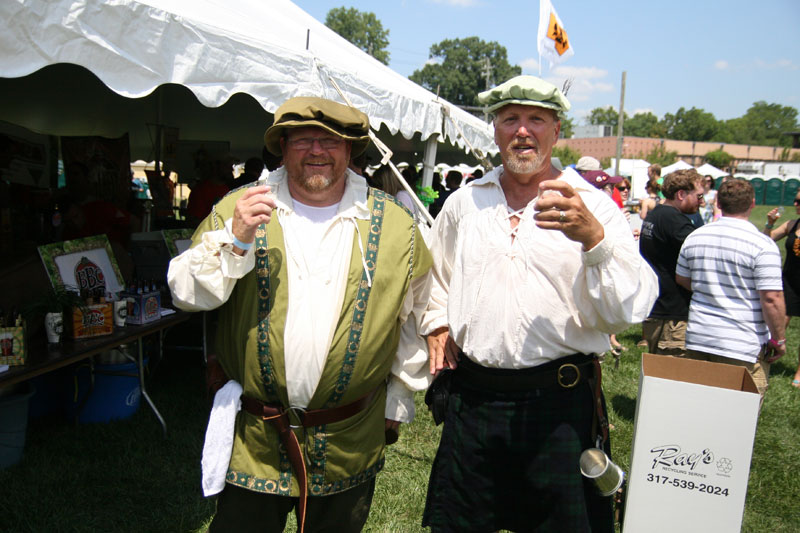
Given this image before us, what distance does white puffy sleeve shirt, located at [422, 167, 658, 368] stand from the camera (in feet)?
5.69

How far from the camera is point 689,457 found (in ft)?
6.68

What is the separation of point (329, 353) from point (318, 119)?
0.74 meters

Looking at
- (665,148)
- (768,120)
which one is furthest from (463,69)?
(768,120)

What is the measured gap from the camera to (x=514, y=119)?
1.92 meters

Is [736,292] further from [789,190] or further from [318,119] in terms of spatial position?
[789,190]

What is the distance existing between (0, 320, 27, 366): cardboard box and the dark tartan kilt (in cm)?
202

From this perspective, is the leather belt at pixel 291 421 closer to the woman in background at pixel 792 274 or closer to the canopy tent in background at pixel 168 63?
the canopy tent in background at pixel 168 63

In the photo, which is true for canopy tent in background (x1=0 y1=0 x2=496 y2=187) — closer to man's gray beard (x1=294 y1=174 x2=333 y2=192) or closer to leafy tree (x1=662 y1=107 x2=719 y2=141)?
man's gray beard (x1=294 y1=174 x2=333 y2=192)

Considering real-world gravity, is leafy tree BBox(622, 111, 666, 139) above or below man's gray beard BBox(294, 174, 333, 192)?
above

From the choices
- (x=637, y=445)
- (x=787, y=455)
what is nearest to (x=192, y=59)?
(x=637, y=445)

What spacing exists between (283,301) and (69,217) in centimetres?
402

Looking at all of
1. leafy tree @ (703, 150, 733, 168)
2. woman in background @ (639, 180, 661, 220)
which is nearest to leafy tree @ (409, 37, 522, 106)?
leafy tree @ (703, 150, 733, 168)

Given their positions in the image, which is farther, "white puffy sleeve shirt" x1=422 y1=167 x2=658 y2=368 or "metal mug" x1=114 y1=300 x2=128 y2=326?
"metal mug" x1=114 y1=300 x2=128 y2=326

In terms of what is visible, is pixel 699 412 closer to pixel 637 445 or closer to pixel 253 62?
pixel 637 445
